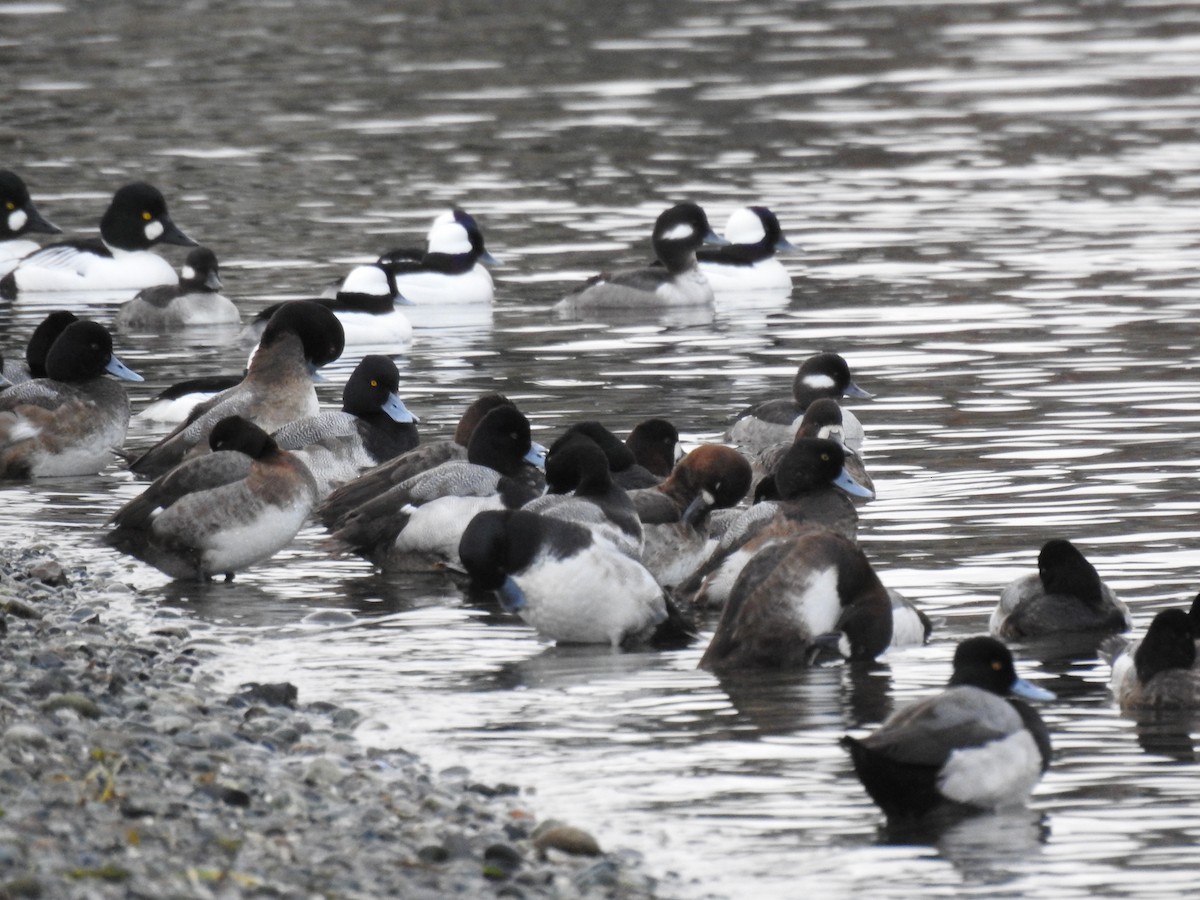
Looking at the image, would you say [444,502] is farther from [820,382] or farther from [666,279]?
[666,279]

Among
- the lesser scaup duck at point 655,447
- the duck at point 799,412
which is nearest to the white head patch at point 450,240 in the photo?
the duck at point 799,412

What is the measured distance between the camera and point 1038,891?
7559mm

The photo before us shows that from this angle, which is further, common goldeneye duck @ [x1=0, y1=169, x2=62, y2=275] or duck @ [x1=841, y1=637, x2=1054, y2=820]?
common goldeneye duck @ [x1=0, y1=169, x2=62, y2=275]

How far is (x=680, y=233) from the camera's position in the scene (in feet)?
79.1

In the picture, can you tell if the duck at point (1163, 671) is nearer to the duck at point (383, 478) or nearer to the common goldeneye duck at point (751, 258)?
the duck at point (383, 478)

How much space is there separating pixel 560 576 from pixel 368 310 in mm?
10540

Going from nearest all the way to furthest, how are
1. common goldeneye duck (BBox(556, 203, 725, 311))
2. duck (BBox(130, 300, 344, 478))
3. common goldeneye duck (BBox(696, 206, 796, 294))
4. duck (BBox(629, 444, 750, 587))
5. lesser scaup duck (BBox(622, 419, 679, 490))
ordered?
duck (BBox(629, 444, 750, 587)), lesser scaup duck (BBox(622, 419, 679, 490)), duck (BBox(130, 300, 344, 478)), common goldeneye duck (BBox(556, 203, 725, 311)), common goldeneye duck (BBox(696, 206, 796, 294))

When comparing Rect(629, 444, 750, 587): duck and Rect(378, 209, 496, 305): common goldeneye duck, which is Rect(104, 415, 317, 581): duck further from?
Rect(378, 209, 496, 305): common goldeneye duck

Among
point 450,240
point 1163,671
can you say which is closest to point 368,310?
A: point 450,240

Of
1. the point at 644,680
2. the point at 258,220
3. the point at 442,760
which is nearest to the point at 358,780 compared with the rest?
the point at 442,760

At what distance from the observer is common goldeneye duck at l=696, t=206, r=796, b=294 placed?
80.9ft

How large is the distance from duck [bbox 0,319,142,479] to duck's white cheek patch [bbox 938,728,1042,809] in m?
8.99

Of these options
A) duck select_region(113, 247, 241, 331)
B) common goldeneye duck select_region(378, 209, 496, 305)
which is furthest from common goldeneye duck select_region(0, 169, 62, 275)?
common goldeneye duck select_region(378, 209, 496, 305)

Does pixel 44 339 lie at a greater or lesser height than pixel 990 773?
greater
